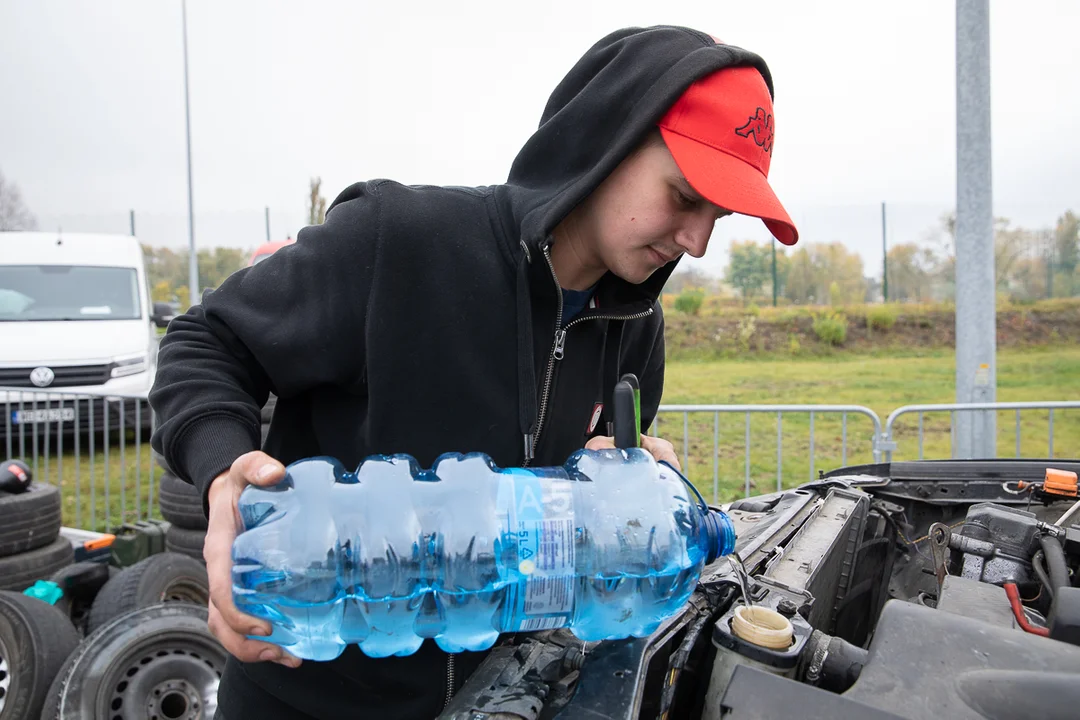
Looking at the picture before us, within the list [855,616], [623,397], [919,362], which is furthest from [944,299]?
[623,397]

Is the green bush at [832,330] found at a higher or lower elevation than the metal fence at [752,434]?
higher

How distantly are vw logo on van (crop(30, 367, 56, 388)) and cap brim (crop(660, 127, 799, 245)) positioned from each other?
808cm

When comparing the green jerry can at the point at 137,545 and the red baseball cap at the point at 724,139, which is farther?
the green jerry can at the point at 137,545

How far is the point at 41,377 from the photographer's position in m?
7.43

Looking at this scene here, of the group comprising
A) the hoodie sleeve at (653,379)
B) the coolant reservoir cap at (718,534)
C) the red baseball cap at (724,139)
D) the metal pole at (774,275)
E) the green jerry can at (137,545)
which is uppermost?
the metal pole at (774,275)

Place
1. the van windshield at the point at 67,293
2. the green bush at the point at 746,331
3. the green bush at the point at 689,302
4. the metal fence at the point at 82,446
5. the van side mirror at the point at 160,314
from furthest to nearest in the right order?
the green bush at the point at 689,302, the green bush at the point at 746,331, the van side mirror at the point at 160,314, the van windshield at the point at 67,293, the metal fence at the point at 82,446

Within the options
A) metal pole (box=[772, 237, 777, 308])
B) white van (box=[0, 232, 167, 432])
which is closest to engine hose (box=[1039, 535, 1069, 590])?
white van (box=[0, 232, 167, 432])

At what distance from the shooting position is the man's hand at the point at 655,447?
5.28 ft

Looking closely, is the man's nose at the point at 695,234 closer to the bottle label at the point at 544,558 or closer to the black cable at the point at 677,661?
the bottle label at the point at 544,558

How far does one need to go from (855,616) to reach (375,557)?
5.83 ft

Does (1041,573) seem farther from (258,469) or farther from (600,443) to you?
(258,469)

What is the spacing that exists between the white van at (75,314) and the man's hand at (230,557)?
6.91 meters

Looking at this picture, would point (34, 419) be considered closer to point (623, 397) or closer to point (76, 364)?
point (76, 364)

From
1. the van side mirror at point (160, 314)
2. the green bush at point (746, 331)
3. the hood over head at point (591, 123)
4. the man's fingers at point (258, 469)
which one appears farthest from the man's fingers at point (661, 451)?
the green bush at point (746, 331)
